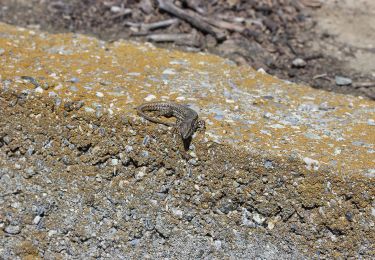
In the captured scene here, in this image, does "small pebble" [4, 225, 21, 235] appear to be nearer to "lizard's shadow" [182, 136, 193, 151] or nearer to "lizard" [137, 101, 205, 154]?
"lizard" [137, 101, 205, 154]

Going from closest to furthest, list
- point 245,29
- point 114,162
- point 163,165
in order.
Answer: point 163,165
point 114,162
point 245,29

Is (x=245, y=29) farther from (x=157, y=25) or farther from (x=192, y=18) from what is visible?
(x=157, y=25)

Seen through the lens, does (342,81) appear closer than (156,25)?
Yes

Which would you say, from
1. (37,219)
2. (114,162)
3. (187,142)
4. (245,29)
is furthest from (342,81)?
(37,219)

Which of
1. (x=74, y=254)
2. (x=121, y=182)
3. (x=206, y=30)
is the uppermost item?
(x=206, y=30)

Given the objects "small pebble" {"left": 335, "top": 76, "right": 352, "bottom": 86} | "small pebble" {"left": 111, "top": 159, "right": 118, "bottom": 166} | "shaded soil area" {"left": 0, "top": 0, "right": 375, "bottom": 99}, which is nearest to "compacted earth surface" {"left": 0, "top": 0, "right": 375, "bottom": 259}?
"small pebble" {"left": 111, "top": 159, "right": 118, "bottom": 166}

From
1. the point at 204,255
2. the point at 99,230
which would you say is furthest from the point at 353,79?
the point at 99,230

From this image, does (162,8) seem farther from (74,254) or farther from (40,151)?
(74,254)
